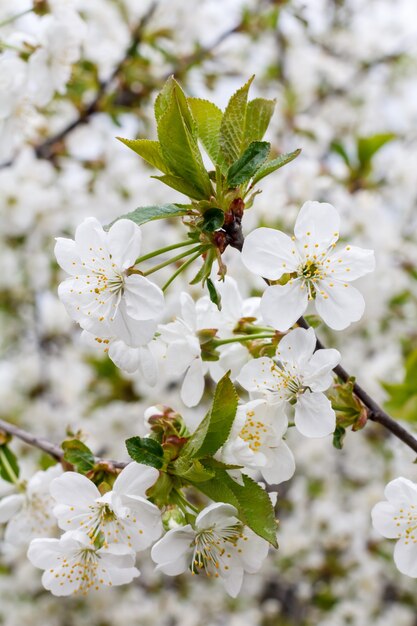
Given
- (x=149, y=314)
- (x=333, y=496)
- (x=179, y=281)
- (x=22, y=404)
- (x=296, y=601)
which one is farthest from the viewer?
(x=333, y=496)

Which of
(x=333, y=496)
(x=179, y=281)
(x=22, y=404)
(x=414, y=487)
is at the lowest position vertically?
(x=333, y=496)

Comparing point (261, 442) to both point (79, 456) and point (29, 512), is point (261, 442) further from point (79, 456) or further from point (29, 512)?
point (29, 512)

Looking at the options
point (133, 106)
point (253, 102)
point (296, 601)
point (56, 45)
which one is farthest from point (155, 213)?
point (296, 601)

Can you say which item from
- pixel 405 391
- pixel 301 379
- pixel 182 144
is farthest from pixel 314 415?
pixel 405 391

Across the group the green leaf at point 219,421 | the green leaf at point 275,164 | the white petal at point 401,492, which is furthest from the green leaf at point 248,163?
the white petal at point 401,492

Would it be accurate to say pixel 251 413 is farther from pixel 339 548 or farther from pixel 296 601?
pixel 296 601

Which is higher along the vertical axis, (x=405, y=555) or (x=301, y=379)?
(x=301, y=379)

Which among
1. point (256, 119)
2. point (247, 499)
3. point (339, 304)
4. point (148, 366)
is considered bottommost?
point (247, 499)

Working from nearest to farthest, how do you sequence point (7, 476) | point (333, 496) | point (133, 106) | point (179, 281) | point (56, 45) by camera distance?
point (7, 476), point (56, 45), point (133, 106), point (179, 281), point (333, 496)
